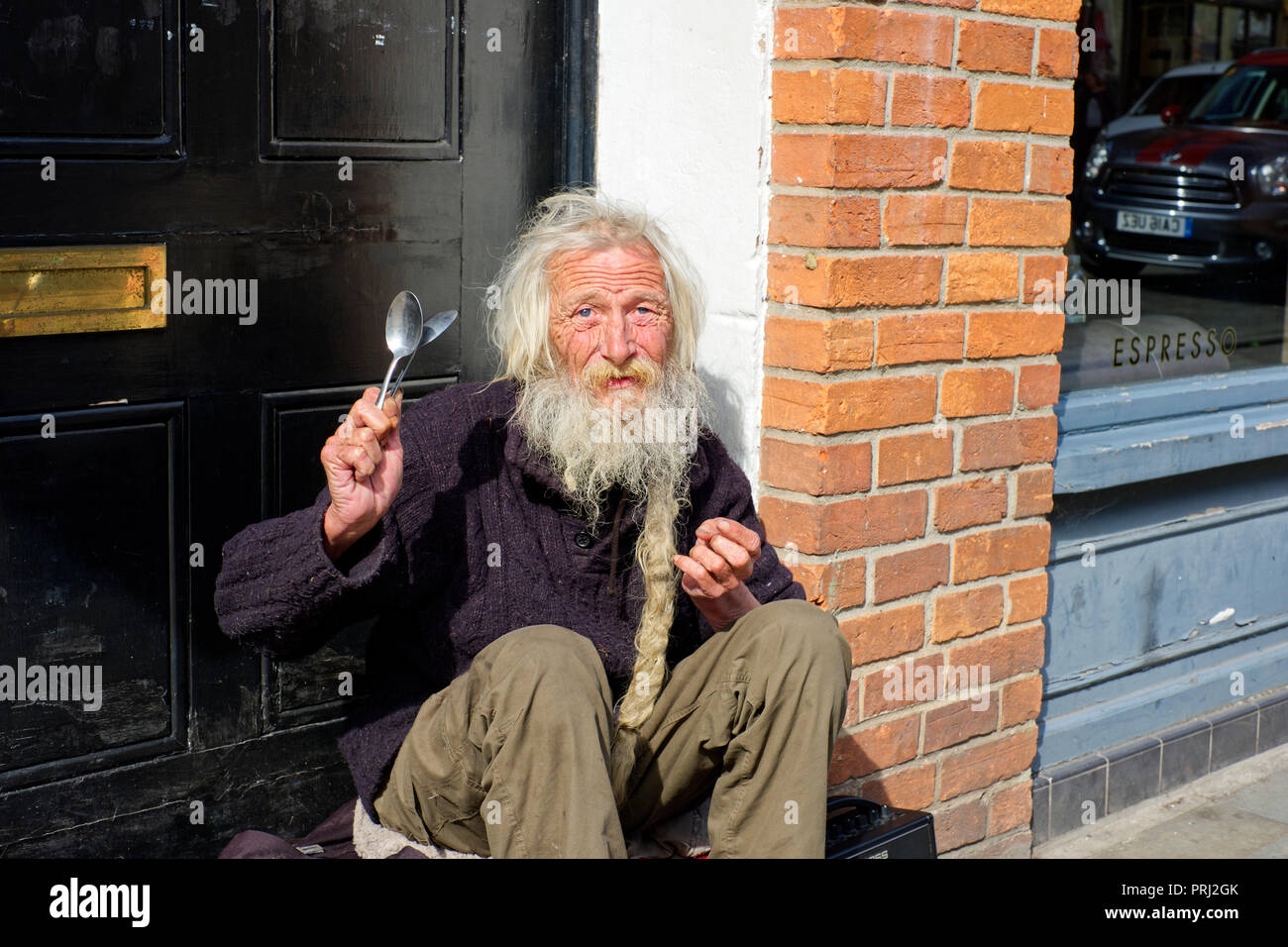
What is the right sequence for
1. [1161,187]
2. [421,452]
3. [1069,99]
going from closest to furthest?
[421,452], [1069,99], [1161,187]

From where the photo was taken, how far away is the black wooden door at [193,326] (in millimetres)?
2393

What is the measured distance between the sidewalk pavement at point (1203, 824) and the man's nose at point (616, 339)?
76.3 inches

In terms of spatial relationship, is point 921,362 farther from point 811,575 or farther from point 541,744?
point 541,744

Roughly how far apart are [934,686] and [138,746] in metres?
1.74

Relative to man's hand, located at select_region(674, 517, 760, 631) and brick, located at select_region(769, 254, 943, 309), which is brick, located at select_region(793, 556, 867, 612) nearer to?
man's hand, located at select_region(674, 517, 760, 631)

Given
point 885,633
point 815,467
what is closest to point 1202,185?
point 885,633

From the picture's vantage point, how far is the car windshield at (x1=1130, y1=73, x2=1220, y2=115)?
7.25 metres

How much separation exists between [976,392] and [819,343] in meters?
0.51

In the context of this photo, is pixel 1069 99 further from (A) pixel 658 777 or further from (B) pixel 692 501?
(A) pixel 658 777

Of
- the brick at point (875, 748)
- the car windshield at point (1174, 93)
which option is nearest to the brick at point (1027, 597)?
the brick at point (875, 748)

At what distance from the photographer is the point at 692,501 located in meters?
2.69

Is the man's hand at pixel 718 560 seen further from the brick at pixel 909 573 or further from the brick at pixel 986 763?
the brick at pixel 986 763

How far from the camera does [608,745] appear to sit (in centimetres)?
214
